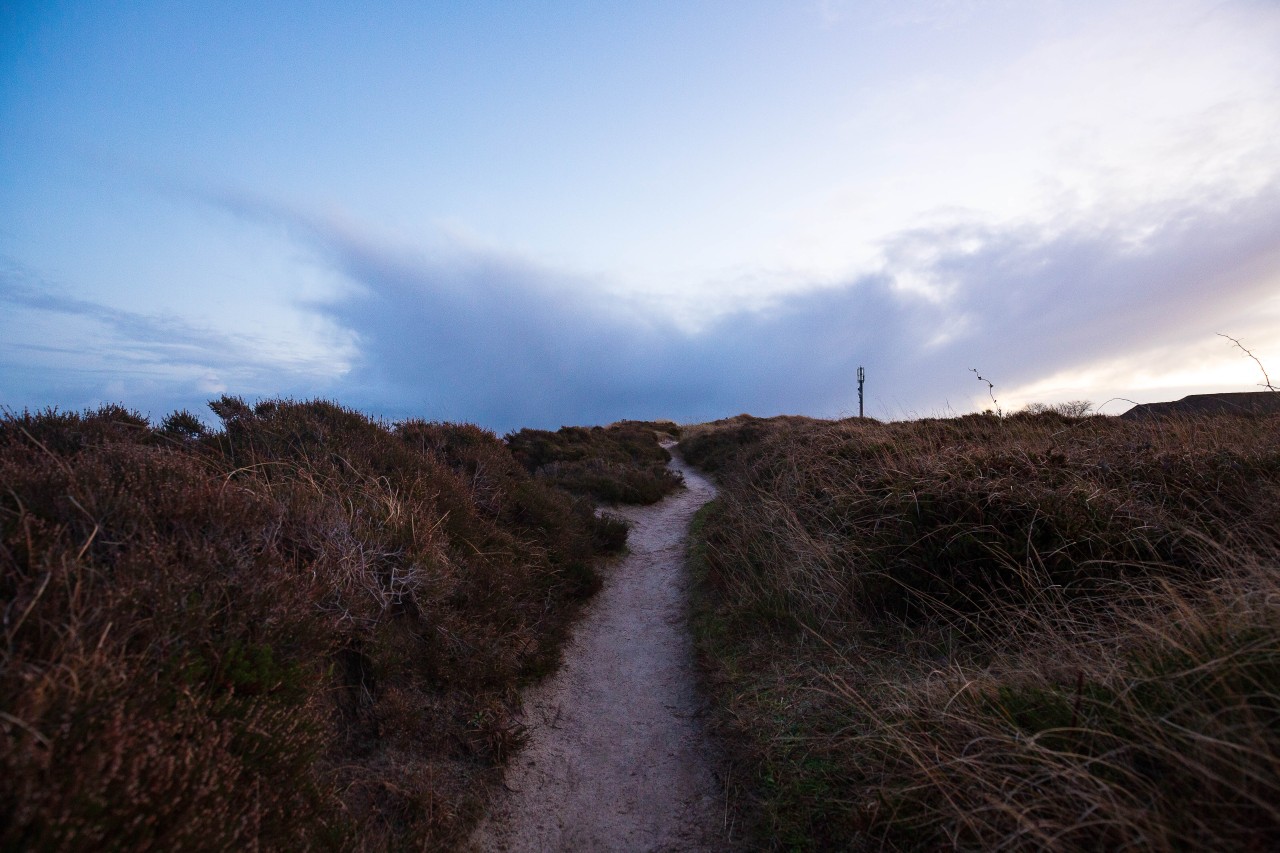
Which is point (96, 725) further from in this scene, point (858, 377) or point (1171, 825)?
point (858, 377)

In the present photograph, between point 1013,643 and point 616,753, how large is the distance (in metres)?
3.68

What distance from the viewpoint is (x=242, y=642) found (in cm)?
348

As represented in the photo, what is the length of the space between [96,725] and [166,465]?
8.75ft

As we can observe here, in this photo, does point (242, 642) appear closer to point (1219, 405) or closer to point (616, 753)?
point (616, 753)

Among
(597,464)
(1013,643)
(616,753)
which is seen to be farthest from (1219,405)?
(597,464)

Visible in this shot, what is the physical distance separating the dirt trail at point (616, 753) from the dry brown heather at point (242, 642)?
1.25ft

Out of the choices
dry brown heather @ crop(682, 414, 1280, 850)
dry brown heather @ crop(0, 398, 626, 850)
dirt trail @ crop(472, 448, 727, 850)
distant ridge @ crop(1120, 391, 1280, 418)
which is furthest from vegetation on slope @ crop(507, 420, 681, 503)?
distant ridge @ crop(1120, 391, 1280, 418)

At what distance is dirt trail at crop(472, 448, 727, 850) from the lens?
180 inches

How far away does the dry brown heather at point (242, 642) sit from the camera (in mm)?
2266

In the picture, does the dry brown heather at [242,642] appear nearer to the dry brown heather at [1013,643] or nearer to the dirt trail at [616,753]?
the dirt trail at [616,753]

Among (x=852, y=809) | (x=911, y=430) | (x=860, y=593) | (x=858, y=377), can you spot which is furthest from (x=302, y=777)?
(x=858, y=377)

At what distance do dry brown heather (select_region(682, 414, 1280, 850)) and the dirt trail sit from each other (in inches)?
18.0

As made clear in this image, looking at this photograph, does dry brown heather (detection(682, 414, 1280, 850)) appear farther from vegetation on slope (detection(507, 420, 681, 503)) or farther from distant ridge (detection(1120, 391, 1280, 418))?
vegetation on slope (detection(507, 420, 681, 503))

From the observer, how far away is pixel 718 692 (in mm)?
6172
